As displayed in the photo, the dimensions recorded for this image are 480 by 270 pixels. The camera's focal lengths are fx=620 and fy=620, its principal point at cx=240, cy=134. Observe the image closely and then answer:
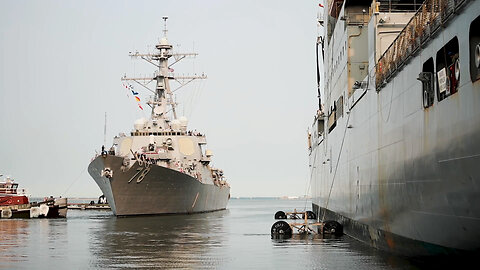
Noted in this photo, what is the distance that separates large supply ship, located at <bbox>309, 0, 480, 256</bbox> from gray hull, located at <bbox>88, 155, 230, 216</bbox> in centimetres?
1955

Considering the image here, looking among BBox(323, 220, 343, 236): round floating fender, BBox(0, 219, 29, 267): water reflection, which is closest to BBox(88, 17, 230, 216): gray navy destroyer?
BBox(0, 219, 29, 267): water reflection

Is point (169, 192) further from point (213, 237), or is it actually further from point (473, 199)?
point (473, 199)

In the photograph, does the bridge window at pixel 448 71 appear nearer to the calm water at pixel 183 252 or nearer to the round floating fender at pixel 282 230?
the calm water at pixel 183 252

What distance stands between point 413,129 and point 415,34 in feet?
7.05

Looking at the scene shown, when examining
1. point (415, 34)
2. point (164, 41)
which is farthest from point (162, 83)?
point (415, 34)

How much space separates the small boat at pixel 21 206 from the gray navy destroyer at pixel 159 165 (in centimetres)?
401

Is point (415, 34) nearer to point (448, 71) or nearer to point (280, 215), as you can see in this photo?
point (448, 71)

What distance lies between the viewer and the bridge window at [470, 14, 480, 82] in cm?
959

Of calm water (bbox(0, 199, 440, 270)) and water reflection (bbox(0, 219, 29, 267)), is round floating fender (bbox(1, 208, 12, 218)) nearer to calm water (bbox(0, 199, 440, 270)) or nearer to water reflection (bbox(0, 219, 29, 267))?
water reflection (bbox(0, 219, 29, 267))

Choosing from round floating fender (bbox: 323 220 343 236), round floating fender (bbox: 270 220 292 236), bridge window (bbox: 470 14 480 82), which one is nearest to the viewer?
bridge window (bbox: 470 14 480 82)

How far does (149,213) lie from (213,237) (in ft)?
58.3

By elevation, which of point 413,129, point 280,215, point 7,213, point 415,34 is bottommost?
point 280,215

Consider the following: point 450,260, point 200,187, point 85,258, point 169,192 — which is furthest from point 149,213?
point 450,260

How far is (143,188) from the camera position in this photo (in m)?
42.2
